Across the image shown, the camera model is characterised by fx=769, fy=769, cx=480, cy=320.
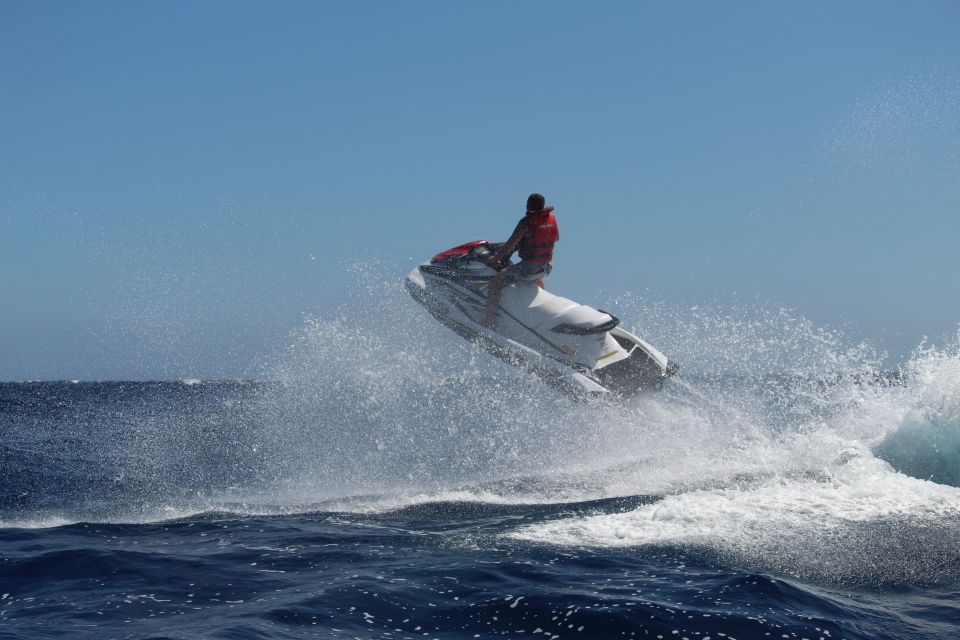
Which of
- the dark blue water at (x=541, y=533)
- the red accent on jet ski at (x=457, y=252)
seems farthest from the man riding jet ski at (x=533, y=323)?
the dark blue water at (x=541, y=533)

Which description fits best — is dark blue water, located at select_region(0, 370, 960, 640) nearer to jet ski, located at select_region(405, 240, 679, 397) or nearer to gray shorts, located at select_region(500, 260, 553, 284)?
jet ski, located at select_region(405, 240, 679, 397)

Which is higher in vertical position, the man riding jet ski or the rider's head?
the rider's head

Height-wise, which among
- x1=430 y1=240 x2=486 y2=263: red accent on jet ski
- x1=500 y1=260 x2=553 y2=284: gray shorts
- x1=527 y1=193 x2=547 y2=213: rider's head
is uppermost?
x1=527 y1=193 x2=547 y2=213: rider's head

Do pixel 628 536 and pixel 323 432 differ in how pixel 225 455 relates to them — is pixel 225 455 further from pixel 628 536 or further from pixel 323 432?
pixel 628 536

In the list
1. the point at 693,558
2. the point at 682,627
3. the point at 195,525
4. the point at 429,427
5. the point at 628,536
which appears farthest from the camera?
the point at 429,427

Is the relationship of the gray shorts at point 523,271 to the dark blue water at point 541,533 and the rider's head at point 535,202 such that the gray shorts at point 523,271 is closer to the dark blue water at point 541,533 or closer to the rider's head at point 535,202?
the rider's head at point 535,202

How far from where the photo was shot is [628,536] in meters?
7.25

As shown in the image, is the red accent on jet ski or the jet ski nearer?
the jet ski

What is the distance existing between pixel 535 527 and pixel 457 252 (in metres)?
5.25

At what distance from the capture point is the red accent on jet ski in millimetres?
11820

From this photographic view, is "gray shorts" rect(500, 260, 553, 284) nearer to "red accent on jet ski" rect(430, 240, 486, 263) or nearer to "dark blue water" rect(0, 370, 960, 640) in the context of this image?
"red accent on jet ski" rect(430, 240, 486, 263)

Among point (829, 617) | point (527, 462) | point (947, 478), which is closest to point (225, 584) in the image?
point (829, 617)

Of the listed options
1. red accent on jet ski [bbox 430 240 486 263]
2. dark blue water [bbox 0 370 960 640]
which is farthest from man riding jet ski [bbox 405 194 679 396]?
dark blue water [bbox 0 370 960 640]

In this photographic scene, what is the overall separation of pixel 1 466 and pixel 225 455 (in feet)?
13.4
